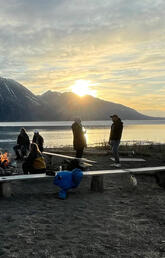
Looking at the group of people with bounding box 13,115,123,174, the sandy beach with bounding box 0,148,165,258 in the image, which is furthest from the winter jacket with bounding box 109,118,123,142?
the sandy beach with bounding box 0,148,165,258

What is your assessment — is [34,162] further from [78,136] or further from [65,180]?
[78,136]

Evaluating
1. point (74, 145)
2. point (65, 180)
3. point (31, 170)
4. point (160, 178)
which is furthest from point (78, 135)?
point (65, 180)

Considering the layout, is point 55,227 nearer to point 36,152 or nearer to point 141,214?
point 141,214

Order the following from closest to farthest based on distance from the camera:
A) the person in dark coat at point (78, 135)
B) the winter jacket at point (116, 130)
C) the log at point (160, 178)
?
the log at point (160, 178)
the person in dark coat at point (78, 135)
the winter jacket at point (116, 130)

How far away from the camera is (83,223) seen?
491 centimetres

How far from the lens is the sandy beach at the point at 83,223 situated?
3.88m

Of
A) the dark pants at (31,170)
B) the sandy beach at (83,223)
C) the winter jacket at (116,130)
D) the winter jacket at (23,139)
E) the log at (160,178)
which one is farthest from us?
the winter jacket at (23,139)

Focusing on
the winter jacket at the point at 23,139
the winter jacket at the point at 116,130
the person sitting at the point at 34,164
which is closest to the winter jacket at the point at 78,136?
the winter jacket at the point at 116,130

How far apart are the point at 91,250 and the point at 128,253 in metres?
0.49

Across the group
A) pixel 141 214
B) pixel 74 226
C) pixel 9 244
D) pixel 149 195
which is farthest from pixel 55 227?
pixel 149 195

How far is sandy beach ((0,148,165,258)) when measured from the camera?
388cm

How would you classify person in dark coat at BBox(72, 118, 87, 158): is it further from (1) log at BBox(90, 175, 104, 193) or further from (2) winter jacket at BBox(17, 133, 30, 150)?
(1) log at BBox(90, 175, 104, 193)

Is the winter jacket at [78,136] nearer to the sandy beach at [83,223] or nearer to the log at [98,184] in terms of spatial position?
the sandy beach at [83,223]

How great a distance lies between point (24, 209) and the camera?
5.70 meters
